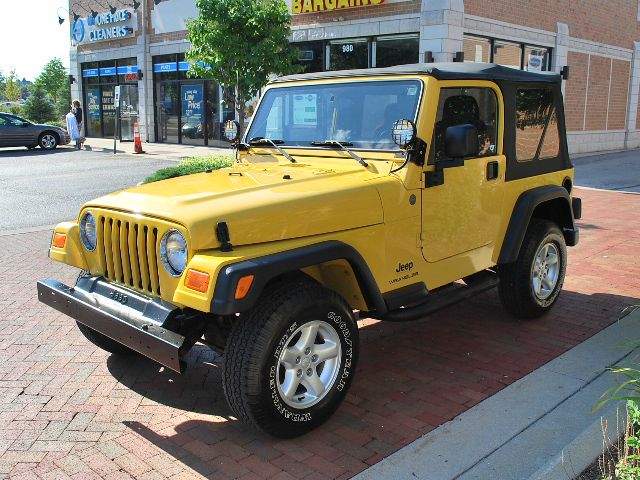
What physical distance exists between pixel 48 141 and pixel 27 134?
2.43 feet

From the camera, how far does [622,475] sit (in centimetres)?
276

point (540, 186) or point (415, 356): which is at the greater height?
point (540, 186)

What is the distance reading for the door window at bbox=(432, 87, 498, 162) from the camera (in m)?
4.30

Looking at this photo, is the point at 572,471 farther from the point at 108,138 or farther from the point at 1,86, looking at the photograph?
the point at 1,86

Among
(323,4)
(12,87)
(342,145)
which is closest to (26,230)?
(342,145)

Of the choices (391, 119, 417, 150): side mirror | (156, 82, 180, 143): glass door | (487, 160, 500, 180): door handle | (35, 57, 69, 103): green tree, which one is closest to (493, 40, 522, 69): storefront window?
(156, 82, 180, 143): glass door

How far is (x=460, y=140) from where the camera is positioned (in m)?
4.06

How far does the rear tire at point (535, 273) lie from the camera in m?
5.21

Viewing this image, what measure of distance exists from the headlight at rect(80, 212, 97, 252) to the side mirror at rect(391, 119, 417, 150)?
6.37 ft

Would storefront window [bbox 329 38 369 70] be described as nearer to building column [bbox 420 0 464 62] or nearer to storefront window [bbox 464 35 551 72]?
building column [bbox 420 0 464 62]

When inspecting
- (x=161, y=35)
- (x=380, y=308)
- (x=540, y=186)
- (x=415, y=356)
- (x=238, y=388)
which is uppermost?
(x=161, y=35)

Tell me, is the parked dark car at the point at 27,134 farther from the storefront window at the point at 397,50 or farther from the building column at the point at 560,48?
the building column at the point at 560,48

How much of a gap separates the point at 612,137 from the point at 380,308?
22.4 meters

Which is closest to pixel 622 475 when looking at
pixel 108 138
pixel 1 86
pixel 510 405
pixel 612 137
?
pixel 510 405
